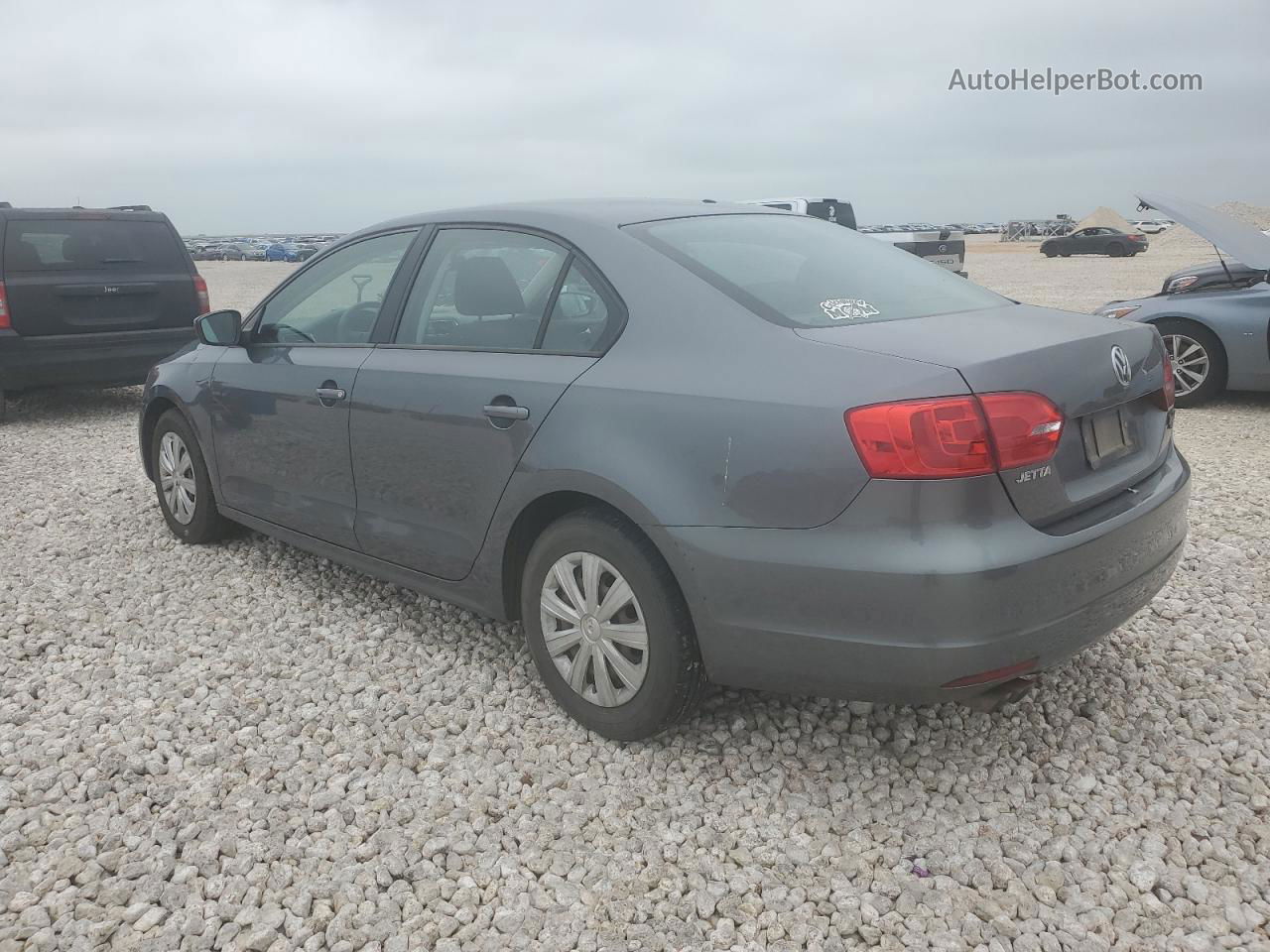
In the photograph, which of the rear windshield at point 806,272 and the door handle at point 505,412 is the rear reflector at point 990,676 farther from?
the door handle at point 505,412

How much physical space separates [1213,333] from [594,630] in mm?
6871

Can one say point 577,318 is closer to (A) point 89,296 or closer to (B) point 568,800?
(B) point 568,800

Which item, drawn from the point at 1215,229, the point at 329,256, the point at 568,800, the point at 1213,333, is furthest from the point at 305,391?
the point at 1213,333

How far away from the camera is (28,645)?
4.01 metres

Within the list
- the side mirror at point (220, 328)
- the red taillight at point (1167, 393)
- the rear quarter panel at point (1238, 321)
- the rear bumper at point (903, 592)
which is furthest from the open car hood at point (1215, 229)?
the side mirror at point (220, 328)

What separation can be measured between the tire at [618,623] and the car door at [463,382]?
0.98ft

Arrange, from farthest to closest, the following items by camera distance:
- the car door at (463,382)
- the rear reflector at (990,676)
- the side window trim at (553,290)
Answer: the car door at (463,382) → the side window trim at (553,290) → the rear reflector at (990,676)

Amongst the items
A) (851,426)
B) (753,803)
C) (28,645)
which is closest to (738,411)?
(851,426)

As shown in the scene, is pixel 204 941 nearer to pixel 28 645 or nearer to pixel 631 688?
pixel 631 688

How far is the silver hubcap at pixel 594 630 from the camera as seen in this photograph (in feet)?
9.69

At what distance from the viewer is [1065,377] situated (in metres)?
2.58

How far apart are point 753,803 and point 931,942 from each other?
26.3 inches

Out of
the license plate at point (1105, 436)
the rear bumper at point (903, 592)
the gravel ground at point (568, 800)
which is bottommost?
the gravel ground at point (568, 800)

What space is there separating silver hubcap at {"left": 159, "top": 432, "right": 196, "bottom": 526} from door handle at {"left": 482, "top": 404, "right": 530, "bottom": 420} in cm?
249
